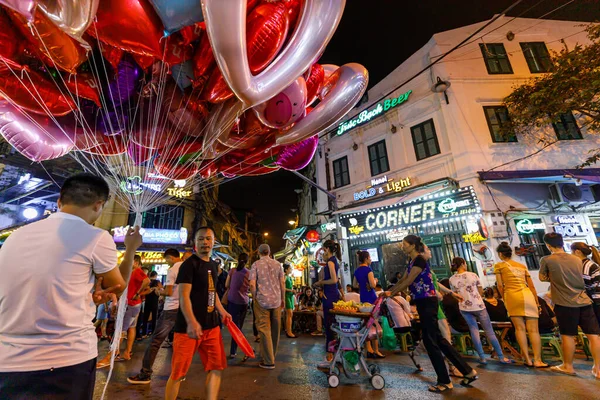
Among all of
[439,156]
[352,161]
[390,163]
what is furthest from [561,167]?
[352,161]

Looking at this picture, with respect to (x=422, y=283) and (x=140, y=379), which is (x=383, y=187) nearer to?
(x=422, y=283)

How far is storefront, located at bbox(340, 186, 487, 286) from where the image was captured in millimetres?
9461

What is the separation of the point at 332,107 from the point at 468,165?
29.1ft

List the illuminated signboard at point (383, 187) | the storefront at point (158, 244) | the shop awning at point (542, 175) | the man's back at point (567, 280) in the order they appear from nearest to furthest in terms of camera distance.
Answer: the man's back at point (567, 280), the shop awning at point (542, 175), the illuminated signboard at point (383, 187), the storefront at point (158, 244)

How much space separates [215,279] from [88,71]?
254 cm

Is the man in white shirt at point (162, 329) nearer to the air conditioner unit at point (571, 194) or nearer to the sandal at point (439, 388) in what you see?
the sandal at point (439, 388)

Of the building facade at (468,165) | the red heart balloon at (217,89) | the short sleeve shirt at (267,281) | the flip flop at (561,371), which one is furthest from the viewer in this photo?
the building facade at (468,165)

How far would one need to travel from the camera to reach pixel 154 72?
2.77 m

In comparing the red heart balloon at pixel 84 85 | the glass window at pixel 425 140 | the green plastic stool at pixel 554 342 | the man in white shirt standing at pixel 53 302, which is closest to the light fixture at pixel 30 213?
the red heart balloon at pixel 84 85

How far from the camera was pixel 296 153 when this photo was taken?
Result: 415cm

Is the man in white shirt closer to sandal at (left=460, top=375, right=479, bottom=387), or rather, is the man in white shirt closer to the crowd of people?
the crowd of people

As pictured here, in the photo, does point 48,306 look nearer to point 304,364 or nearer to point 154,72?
point 154,72

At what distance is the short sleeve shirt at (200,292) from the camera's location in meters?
2.78

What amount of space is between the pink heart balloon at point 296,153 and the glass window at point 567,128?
1163 centimetres
